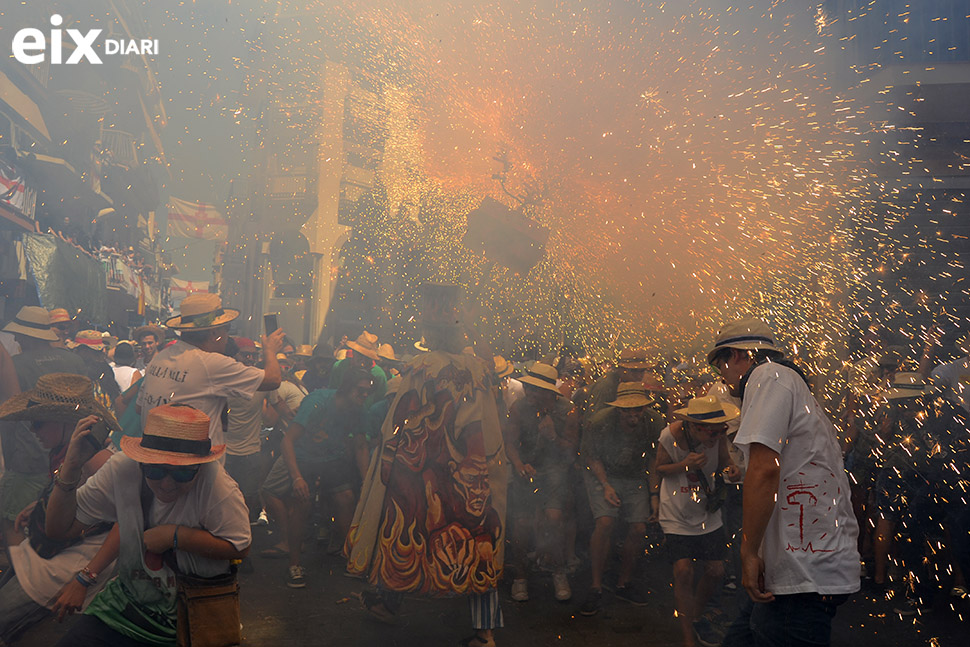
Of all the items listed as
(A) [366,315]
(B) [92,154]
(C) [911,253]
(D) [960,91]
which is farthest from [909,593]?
(A) [366,315]

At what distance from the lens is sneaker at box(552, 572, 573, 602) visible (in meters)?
5.76

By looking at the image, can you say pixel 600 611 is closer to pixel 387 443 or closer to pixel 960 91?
pixel 387 443

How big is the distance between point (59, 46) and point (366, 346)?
49.4 ft

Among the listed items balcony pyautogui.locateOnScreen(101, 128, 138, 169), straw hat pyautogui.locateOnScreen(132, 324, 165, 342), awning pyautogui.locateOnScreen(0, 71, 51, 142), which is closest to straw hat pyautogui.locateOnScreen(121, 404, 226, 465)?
A: straw hat pyautogui.locateOnScreen(132, 324, 165, 342)

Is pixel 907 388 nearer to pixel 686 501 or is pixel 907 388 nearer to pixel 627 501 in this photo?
pixel 627 501

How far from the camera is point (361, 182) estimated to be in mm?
29906

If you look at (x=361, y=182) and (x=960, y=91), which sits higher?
(x=361, y=182)

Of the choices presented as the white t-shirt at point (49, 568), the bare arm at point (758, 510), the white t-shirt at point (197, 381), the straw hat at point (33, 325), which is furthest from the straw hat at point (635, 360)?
the straw hat at point (33, 325)

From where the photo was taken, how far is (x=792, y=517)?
281 cm

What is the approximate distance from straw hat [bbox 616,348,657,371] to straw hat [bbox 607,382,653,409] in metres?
0.68

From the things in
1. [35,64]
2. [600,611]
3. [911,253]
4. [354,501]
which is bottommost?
[600,611]

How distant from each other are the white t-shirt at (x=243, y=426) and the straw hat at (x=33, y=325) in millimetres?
1612

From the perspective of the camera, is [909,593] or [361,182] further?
[361,182]

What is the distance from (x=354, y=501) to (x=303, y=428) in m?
0.91
